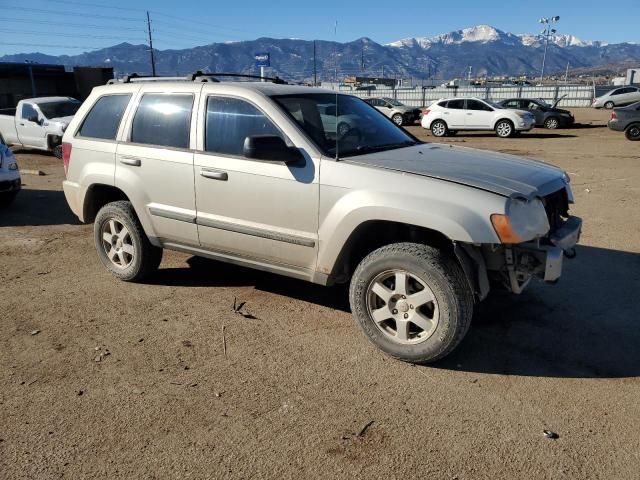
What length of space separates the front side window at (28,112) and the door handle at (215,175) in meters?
13.3

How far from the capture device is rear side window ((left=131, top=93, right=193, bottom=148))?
4.48 m

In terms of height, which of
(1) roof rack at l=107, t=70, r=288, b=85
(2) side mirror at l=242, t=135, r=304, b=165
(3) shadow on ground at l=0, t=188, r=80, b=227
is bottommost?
(3) shadow on ground at l=0, t=188, r=80, b=227

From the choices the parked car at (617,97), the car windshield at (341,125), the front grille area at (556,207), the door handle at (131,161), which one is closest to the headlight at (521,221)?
the front grille area at (556,207)

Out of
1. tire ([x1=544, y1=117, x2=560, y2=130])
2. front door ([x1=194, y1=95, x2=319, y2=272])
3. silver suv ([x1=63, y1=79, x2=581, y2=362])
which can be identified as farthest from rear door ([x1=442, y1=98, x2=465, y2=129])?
front door ([x1=194, y1=95, x2=319, y2=272])

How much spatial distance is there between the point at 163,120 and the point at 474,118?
63.3 ft

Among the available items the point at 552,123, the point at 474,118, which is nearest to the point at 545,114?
the point at 552,123

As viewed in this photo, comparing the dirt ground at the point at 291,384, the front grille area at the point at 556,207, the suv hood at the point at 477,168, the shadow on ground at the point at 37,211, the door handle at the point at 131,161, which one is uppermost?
the suv hood at the point at 477,168

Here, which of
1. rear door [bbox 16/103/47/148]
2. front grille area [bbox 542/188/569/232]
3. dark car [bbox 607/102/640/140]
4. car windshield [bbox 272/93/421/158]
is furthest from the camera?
dark car [bbox 607/102/640/140]

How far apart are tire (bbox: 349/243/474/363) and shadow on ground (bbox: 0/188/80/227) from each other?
5752 mm

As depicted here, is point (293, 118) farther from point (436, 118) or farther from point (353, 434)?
point (436, 118)

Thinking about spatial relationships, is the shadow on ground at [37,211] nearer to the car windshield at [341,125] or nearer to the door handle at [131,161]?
the door handle at [131,161]

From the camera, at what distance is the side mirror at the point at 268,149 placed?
3.66 meters

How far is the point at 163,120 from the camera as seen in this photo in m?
4.62

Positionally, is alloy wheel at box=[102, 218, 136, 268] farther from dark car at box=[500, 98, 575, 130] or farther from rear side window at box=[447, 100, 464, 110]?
dark car at box=[500, 98, 575, 130]
